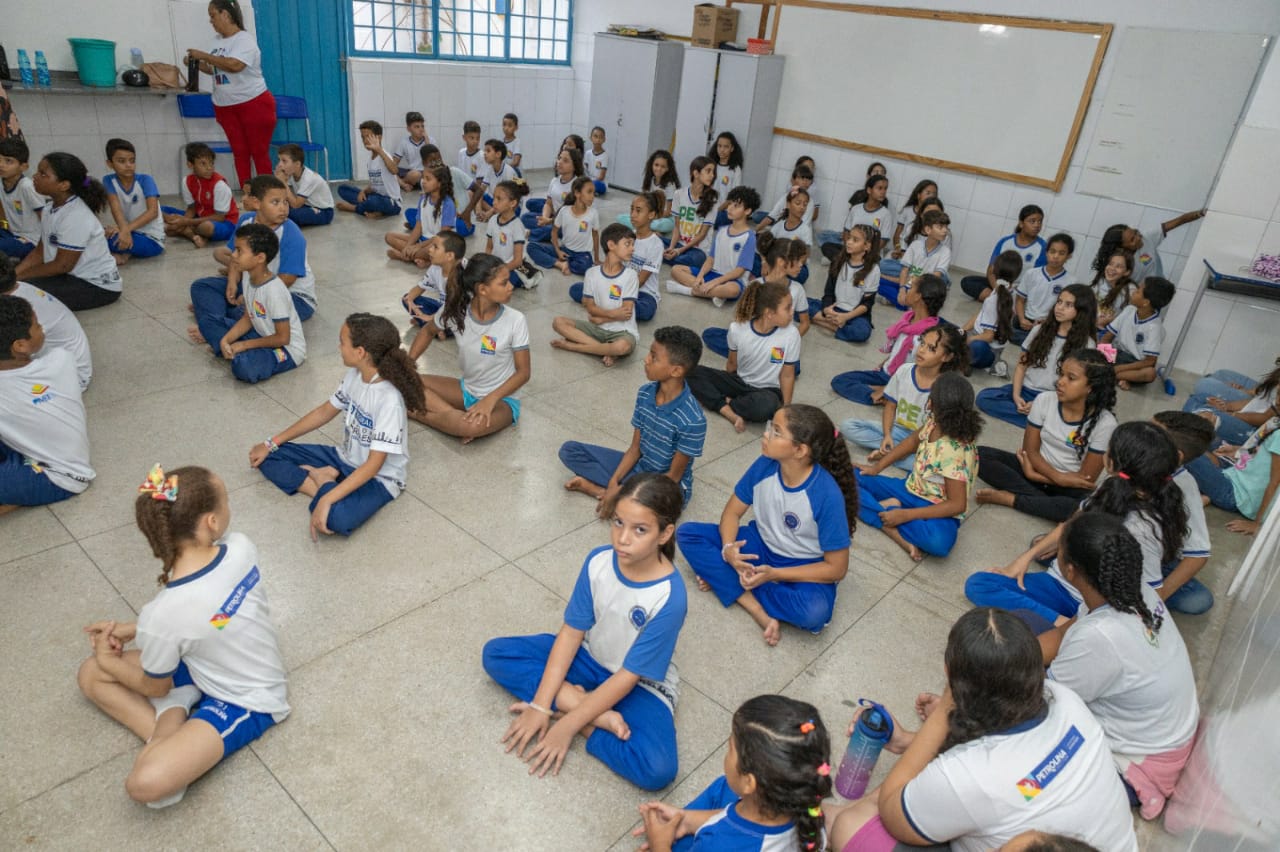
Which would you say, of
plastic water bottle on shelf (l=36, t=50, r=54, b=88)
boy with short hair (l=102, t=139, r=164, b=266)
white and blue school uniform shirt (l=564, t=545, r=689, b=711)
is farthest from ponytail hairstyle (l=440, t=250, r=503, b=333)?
plastic water bottle on shelf (l=36, t=50, r=54, b=88)

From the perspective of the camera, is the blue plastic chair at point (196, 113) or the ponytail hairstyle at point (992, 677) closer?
the ponytail hairstyle at point (992, 677)

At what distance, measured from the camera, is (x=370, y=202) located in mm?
7469

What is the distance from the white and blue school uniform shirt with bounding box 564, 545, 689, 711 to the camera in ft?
6.80

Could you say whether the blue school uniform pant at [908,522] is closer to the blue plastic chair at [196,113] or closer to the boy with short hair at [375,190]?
the boy with short hair at [375,190]

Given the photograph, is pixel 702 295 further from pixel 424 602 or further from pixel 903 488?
pixel 424 602

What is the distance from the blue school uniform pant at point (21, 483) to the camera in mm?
2869

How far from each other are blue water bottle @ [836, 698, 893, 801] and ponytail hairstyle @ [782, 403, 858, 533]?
0.76 metres

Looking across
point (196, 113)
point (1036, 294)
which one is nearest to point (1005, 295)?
point (1036, 294)

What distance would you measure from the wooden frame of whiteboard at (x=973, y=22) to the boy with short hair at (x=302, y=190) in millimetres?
4980

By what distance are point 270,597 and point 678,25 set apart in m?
8.67

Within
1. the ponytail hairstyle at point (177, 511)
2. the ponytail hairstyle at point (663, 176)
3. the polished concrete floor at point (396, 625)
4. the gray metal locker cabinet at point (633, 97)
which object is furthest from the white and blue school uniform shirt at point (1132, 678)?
the gray metal locker cabinet at point (633, 97)

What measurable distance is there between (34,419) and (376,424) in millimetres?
1241

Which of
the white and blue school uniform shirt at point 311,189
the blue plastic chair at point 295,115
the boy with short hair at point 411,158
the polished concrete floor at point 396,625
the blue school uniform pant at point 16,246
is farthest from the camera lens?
the boy with short hair at point 411,158

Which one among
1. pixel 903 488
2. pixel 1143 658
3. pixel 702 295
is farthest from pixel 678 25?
pixel 1143 658
